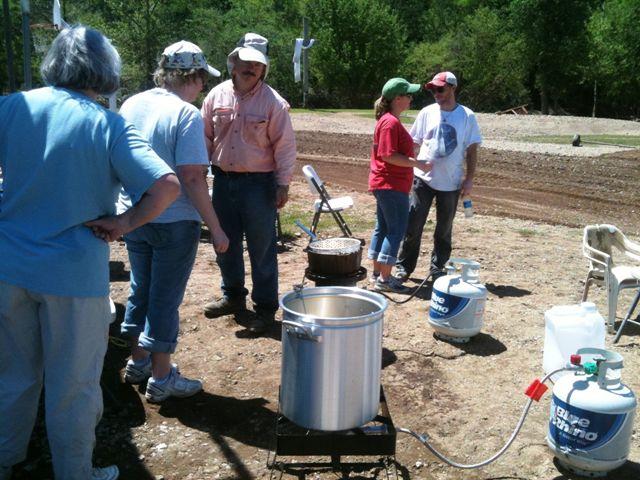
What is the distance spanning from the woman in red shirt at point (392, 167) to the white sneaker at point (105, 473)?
3.19 metres

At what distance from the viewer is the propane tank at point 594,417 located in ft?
9.80

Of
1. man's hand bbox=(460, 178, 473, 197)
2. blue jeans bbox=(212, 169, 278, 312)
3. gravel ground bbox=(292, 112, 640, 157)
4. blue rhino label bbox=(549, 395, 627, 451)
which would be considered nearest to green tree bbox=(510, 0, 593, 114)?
gravel ground bbox=(292, 112, 640, 157)

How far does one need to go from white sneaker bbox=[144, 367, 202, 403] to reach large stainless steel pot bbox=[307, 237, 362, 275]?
1.10 metres

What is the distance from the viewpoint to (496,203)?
36.6 feet

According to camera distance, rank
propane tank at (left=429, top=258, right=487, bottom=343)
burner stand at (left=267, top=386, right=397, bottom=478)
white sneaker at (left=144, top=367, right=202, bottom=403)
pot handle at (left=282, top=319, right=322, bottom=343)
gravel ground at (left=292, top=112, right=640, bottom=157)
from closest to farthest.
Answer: pot handle at (left=282, top=319, right=322, bottom=343)
burner stand at (left=267, top=386, right=397, bottom=478)
white sneaker at (left=144, top=367, right=202, bottom=403)
propane tank at (left=429, top=258, right=487, bottom=343)
gravel ground at (left=292, top=112, right=640, bottom=157)

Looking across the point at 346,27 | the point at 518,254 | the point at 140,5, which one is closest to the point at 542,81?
the point at 346,27

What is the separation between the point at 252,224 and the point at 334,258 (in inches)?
26.5

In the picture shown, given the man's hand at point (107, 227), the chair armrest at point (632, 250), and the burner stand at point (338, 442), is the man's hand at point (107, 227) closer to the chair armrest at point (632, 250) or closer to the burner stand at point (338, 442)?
the burner stand at point (338, 442)

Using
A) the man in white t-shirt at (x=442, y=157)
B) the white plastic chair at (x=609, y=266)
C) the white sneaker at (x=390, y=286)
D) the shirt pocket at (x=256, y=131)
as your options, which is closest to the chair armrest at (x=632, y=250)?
the white plastic chair at (x=609, y=266)

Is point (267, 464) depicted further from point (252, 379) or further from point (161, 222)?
point (161, 222)

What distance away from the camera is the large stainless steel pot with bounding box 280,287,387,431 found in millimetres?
2697

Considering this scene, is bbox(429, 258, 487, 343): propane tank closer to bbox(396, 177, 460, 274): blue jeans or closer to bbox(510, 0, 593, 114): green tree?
bbox(396, 177, 460, 274): blue jeans

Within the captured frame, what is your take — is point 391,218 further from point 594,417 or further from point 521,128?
point 521,128

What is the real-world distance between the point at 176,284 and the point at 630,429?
2322mm
